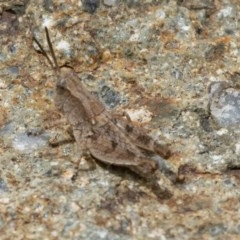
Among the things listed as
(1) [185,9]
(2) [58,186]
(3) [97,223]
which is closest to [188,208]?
(3) [97,223]

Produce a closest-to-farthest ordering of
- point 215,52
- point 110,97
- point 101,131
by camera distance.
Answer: point 101,131 < point 110,97 < point 215,52

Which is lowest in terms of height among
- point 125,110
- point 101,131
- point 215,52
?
point 101,131

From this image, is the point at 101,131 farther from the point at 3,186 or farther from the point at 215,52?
the point at 215,52

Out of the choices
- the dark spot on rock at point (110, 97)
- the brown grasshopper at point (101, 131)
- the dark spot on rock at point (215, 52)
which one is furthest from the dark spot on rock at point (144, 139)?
the dark spot on rock at point (215, 52)

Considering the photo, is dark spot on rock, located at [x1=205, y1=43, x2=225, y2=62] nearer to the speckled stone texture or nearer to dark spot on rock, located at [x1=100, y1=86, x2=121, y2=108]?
the speckled stone texture

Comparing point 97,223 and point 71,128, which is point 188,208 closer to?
point 97,223

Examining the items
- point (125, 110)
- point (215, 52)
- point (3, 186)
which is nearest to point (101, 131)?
point (125, 110)
